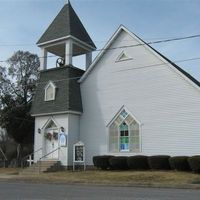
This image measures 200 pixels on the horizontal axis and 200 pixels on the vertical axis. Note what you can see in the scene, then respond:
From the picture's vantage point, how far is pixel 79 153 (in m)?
30.5

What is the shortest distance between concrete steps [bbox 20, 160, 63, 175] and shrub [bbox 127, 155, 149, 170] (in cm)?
610

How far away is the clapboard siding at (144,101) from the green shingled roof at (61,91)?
812 mm

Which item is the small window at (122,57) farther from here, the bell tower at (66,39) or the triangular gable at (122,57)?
the bell tower at (66,39)

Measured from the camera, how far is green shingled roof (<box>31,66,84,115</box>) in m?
31.5

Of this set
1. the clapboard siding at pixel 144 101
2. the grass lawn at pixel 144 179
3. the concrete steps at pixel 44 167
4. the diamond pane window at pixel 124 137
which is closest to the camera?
the grass lawn at pixel 144 179

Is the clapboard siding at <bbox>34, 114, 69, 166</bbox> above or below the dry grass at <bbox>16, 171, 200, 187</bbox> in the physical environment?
above

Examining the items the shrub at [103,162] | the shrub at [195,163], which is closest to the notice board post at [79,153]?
the shrub at [103,162]

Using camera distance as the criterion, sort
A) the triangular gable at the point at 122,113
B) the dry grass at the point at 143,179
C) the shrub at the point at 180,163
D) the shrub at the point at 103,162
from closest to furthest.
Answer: the dry grass at the point at 143,179 → the shrub at the point at 180,163 → the shrub at the point at 103,162 → the triangular gable at the point at 122,113

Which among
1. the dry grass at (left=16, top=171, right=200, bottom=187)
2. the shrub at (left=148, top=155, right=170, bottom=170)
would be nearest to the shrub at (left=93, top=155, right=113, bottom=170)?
the shrub at (left=148, top=155, right=170, bottom=170)

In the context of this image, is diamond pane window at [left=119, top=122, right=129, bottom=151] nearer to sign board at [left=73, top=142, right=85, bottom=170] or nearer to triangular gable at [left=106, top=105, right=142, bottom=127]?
triangular gable at [left=106, top=105, right=142, bottom=127]

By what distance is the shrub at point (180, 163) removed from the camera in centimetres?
2475

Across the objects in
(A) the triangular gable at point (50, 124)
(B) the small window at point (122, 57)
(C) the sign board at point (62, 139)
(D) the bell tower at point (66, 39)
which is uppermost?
(D) the bell tower at point (66, 39)

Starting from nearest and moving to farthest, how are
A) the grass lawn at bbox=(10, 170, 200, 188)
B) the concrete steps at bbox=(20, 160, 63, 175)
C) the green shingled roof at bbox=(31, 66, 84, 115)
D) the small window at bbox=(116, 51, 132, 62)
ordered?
the grass lawn at bbox=(10, 170, 200, 188) < the concrete steps at bbox=(20, 160, 63, 175) < the small window at bbox=(116, 51, 132, 62) < the green shingled roof at bbox=(31, 66, 84, 115)

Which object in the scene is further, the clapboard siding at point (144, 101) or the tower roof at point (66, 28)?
the tower roof at point (66, 28)
